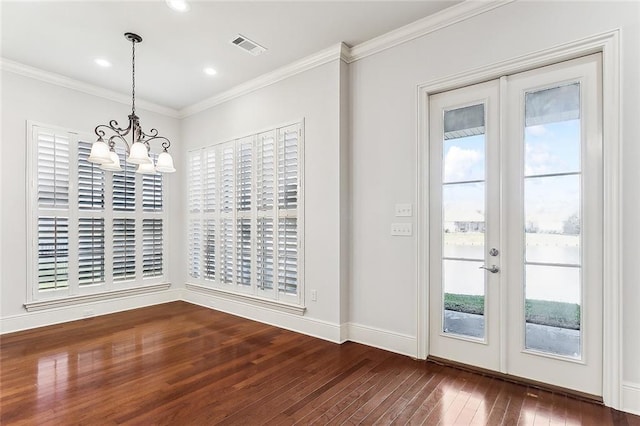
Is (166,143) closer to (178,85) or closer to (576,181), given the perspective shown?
(178,85)

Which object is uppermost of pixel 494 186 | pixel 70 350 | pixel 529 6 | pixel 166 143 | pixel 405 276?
pixel 529 6

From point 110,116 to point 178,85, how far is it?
1162 mm

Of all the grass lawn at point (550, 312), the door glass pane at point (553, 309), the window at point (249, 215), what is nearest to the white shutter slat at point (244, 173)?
the window at point (249, 215)

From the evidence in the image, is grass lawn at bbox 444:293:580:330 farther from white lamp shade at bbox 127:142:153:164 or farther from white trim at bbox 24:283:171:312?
white trim at bbox 24:283:171:312

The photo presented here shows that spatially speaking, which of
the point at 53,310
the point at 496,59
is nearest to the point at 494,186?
the point at 496,59

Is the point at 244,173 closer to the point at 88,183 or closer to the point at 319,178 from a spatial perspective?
the point at 319,178

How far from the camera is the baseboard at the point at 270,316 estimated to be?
3709mm

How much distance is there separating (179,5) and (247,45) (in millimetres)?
819

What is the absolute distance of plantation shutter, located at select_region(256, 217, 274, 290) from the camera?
4.32 metres

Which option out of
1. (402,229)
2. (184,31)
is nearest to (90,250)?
(184,31)

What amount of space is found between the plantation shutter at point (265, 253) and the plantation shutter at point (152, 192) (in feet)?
6.64

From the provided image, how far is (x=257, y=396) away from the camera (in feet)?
8.26

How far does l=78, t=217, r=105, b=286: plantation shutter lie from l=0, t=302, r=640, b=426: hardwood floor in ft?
3.05

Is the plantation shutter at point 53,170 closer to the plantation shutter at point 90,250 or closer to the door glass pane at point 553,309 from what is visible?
the plantation shutter at point 90,250
